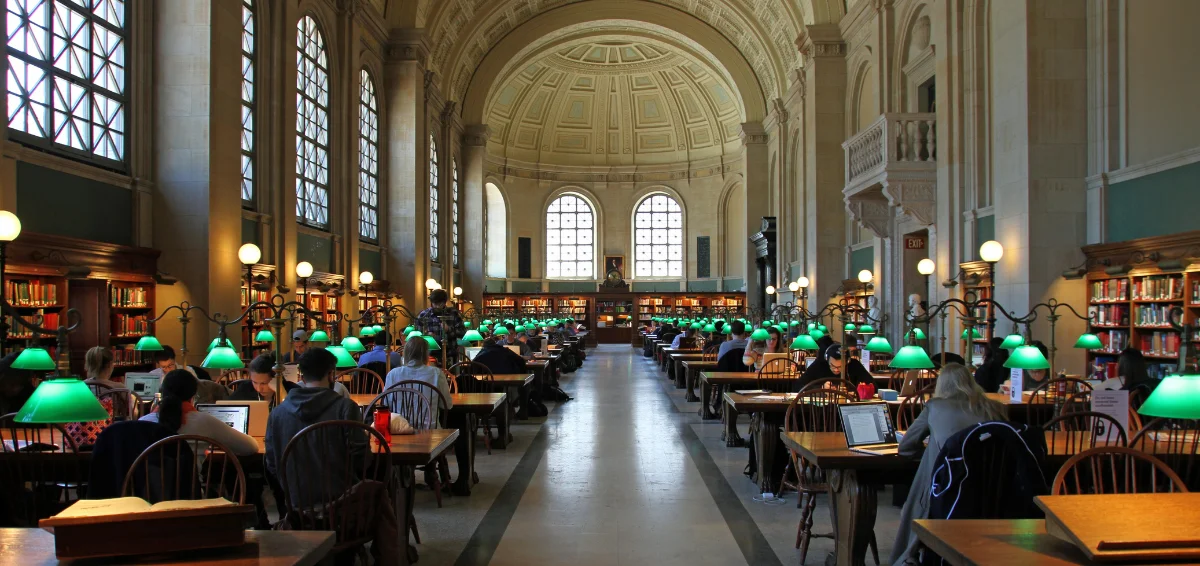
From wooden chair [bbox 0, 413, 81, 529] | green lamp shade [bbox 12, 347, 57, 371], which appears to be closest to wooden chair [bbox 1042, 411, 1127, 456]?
green lamp shade [bbox 12, 347, 57, 371]

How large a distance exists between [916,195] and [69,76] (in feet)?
37.2

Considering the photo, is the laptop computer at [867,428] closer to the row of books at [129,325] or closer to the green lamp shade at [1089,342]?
the green lamp shade at [1089,342]

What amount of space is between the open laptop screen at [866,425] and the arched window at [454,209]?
2259 centimetres

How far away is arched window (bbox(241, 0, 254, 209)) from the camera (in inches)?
511

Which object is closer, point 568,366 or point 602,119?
point 568,366

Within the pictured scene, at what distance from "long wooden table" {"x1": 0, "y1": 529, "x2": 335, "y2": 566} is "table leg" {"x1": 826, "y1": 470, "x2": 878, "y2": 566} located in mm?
2814

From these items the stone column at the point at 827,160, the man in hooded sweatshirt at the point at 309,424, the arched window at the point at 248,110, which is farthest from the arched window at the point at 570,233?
the man in hooded sweatshirt at the point at 309,424

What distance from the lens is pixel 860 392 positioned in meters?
6.50

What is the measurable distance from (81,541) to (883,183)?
12899 millimetres

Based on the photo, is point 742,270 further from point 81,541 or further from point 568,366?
point 81,541

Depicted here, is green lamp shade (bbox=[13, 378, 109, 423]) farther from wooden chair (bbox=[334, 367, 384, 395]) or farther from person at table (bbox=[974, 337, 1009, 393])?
person at table (bbox=[974, 337, 1009, 393])

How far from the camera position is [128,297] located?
10.1m

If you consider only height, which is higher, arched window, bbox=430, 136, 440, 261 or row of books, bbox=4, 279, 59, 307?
arched window, bbox=430, 136, 440, 261

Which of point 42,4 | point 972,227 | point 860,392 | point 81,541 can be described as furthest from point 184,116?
point 972,227
